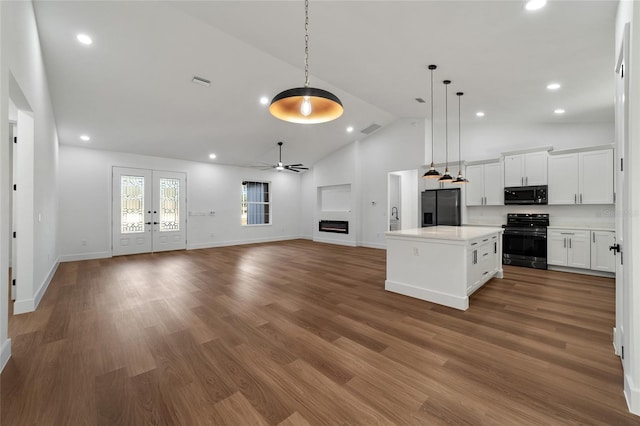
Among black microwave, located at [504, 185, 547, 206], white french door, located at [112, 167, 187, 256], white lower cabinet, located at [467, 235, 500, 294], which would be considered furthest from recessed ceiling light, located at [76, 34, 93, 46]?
black microwave, located at [504, 185, 547, 206]

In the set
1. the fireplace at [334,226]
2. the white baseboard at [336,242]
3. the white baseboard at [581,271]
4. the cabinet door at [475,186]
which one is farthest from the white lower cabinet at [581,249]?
the fireplace at [334,226]

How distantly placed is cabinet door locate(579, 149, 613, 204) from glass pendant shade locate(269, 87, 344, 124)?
234 inches

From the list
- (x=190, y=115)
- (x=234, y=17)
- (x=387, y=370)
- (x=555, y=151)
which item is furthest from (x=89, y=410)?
(x=555, y=151)

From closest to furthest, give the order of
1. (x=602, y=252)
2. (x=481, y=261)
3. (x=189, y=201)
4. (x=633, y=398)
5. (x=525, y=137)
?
(x=633, y=398) < (x=481, y=261) < (x=602, y=252) < (x=525, y=137) < (x=189, y=201)

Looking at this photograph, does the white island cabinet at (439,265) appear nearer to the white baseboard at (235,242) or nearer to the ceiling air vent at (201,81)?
the ceiling air vent at (201,81)

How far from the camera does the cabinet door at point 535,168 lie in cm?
549

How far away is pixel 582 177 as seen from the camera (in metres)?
5.10

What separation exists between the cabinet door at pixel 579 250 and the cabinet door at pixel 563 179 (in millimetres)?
669

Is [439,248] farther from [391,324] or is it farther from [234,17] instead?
[234,17]

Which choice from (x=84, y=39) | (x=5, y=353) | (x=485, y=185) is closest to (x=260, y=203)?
(x=84, y=39)

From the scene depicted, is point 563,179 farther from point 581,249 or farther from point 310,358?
point 310,358

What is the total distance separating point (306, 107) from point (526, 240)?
6028 mm

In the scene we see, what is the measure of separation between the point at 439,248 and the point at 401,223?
5.89 metres

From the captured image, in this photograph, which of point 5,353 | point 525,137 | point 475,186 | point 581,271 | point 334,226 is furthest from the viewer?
point 334,226
